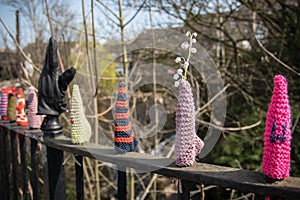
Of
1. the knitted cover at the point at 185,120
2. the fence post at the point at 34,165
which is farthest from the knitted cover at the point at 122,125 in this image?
the fence post at the point at 34,165

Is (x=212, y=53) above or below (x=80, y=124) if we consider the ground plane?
above

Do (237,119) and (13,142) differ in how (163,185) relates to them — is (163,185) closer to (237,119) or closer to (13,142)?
(237,119)

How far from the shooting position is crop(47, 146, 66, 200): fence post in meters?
1.00

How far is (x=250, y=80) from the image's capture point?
8.53 feet

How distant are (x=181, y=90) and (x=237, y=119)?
2.47m

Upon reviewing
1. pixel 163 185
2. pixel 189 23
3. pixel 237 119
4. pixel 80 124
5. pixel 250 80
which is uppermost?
pixel 189 23

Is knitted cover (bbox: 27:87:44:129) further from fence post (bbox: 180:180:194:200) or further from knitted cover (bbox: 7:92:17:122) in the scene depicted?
fence post (bbox: 180:180:194:200)

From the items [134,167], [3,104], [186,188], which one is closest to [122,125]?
[134,167]

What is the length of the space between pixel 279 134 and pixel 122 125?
367 millimetres

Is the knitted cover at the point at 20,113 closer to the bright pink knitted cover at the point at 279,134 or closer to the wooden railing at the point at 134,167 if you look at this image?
the wooden railing at the point at 134,167

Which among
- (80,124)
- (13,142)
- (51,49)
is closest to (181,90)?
(80,124)

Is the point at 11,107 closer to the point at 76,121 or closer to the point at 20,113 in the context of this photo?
the point at 20,113

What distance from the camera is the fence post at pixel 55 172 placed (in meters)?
1.00

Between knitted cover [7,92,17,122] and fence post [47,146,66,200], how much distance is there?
1.56 ft
